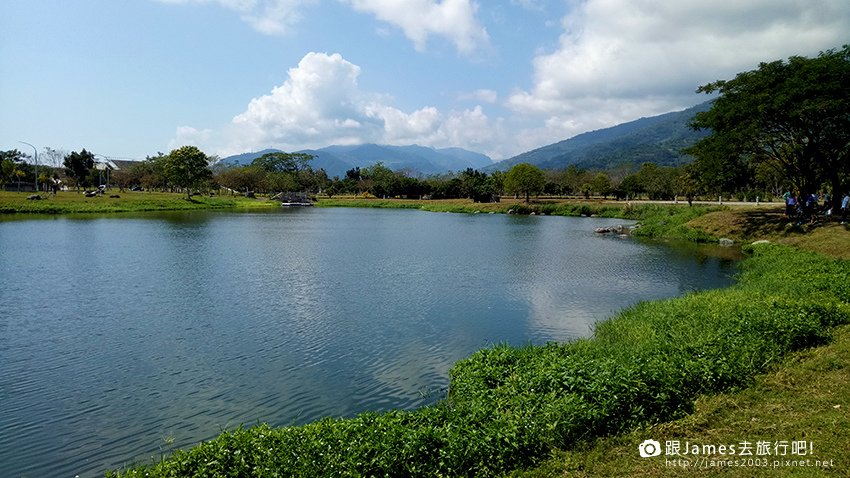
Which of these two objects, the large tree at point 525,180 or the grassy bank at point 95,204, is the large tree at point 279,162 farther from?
the large tree at point 525,180

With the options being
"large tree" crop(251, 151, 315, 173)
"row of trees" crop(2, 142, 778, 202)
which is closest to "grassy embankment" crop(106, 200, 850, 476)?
"row of trees" crop(2, 142, 778, 202)

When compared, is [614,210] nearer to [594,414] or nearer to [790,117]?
[790,117]

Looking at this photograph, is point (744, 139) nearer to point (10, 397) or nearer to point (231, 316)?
point (231, 316)

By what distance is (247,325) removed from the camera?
1853 cm

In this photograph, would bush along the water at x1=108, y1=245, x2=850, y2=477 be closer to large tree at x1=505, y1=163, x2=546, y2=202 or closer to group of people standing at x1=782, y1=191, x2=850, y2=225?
group of people standing at x1=782, y1=191, x2=850, y2=225

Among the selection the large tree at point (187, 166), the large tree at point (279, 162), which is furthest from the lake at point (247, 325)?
the large tree at point (279, 162)

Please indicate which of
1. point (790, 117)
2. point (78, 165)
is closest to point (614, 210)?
point (790, 117)

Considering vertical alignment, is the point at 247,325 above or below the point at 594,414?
below

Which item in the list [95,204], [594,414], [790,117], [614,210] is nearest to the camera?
[594,414]

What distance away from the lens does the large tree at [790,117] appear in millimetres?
35250

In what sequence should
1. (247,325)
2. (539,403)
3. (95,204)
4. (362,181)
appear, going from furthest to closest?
(362,181) < (95,204) < (247,325) < (539,403)

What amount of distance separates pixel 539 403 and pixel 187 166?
106m

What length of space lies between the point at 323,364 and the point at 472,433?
752 cm

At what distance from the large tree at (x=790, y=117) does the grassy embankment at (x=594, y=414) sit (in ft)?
93.9
